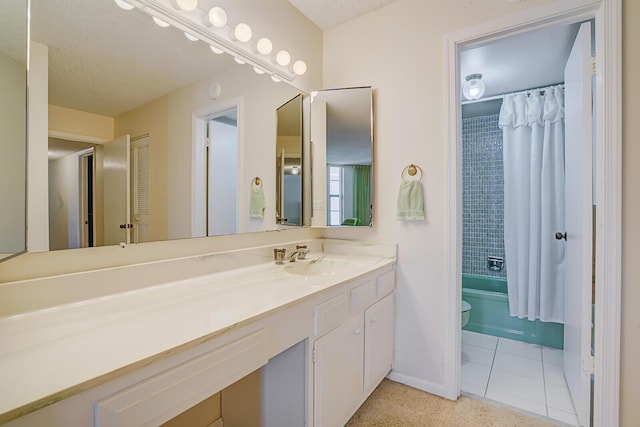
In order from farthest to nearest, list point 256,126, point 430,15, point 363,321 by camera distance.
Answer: point 430,15
point 256,126
point 363,321

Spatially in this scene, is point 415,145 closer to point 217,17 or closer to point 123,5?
point 217,17

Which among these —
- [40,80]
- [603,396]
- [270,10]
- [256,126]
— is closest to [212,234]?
→ [256,126]

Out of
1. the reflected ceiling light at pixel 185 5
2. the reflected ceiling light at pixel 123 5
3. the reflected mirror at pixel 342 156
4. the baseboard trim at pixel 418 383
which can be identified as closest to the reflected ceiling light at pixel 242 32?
the reflected ceiling light at pixel 185 5

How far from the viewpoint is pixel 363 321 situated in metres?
1.56

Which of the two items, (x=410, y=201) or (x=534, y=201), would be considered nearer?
(x=410, y=201)

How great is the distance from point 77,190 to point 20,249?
1.02 feet

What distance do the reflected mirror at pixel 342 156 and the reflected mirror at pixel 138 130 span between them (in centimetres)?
56

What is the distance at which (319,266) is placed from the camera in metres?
1.89

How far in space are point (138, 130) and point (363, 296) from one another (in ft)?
4.16

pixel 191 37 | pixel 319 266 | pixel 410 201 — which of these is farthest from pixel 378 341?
pixel 191 37

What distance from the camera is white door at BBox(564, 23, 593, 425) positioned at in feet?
4.87

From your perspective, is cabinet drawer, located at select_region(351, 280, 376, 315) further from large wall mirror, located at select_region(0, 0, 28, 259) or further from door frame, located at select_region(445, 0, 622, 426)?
large wall mirror, located at select_region(0, 0, 28, 259)

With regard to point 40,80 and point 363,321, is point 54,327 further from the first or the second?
point 363,321

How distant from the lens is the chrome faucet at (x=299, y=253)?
1824mm
